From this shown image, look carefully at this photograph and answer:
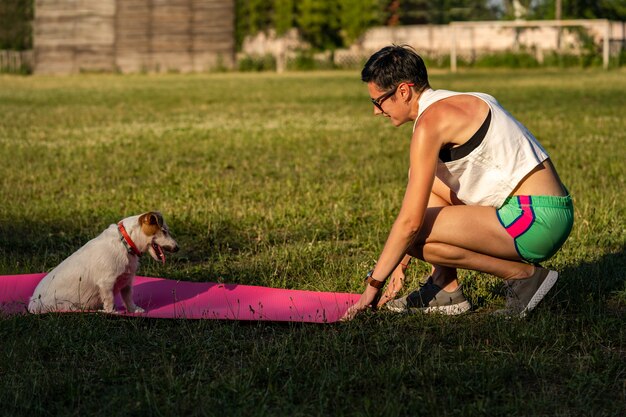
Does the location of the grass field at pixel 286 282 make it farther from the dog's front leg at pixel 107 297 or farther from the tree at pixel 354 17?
the tree at pixel 354 17

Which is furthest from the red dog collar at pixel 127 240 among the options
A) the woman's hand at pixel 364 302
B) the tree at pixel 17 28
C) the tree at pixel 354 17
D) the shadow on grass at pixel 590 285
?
the tree at pixel 17 28

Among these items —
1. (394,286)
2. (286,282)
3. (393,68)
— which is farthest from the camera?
(286,282)

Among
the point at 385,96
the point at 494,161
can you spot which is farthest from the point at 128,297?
the point at 494,161

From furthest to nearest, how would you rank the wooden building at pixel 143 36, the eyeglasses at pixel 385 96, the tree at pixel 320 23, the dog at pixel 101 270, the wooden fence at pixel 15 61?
the tree at pixel 320 23 → the wooden fence at pixel 15 61 → the wooden building at pixel 143 36 → the dog at pixel 101 270 → the eyeglasses at pixel 385 96

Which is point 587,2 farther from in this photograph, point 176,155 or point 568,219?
point 568,219

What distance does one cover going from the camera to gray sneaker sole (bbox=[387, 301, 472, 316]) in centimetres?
490

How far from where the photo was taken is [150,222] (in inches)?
197

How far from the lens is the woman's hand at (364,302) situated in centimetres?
454

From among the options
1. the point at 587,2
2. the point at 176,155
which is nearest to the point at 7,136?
the point at 176,155

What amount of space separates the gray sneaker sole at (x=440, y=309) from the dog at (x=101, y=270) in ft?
4.32

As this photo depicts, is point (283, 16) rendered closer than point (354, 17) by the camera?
Yes

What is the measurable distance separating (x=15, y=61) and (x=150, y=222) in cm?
3632

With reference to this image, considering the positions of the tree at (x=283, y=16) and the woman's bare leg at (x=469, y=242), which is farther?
the tree at (x=283, y=16)

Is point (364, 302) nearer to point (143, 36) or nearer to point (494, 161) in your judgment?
point (494, 161)
